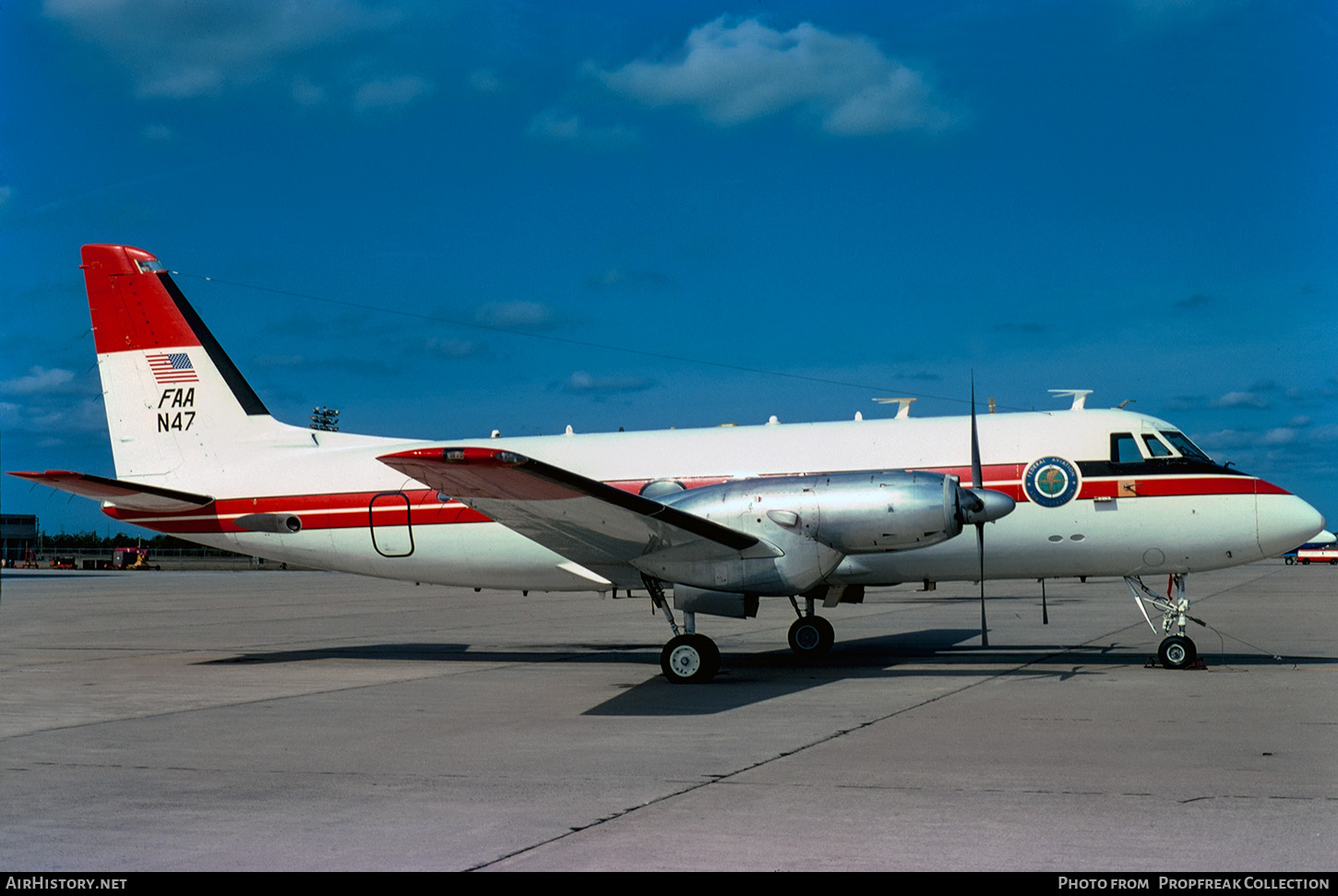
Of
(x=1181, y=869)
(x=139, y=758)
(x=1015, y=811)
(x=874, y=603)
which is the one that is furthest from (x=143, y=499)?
(x=874, y=603)

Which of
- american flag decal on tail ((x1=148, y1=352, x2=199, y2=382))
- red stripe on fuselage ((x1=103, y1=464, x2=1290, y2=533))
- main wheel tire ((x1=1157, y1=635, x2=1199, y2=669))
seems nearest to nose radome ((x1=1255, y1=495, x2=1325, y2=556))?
red stripe on fuselage ((x1=103, y1=464, x2=1290, y2=533))

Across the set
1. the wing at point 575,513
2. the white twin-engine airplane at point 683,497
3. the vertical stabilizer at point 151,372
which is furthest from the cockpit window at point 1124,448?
the vertical stabilizer at point 151,372

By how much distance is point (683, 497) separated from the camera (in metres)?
14.8

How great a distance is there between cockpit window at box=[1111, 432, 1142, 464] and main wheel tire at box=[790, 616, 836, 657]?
4.82 metres

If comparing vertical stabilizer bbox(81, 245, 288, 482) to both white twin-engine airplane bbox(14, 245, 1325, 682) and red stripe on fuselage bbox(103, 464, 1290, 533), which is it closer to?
white twin-engine airplane bbox(14, 245, 1325, 682)

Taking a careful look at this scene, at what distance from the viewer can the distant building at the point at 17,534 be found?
8425 centimetres

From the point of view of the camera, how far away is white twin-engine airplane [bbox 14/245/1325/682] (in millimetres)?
13656

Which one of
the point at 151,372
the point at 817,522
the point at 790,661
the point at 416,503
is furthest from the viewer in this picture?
the point at 151,372

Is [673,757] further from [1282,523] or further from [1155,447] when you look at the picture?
[1282,523]

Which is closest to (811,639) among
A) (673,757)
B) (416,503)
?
(416,503)

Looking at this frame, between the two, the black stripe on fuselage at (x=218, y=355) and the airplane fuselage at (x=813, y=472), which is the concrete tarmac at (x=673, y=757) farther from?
the black stripe on fuselage at (x=218, y=355)

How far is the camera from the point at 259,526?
699 inches

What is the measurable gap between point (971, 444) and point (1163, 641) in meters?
3.58

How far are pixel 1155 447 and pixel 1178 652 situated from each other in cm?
273
